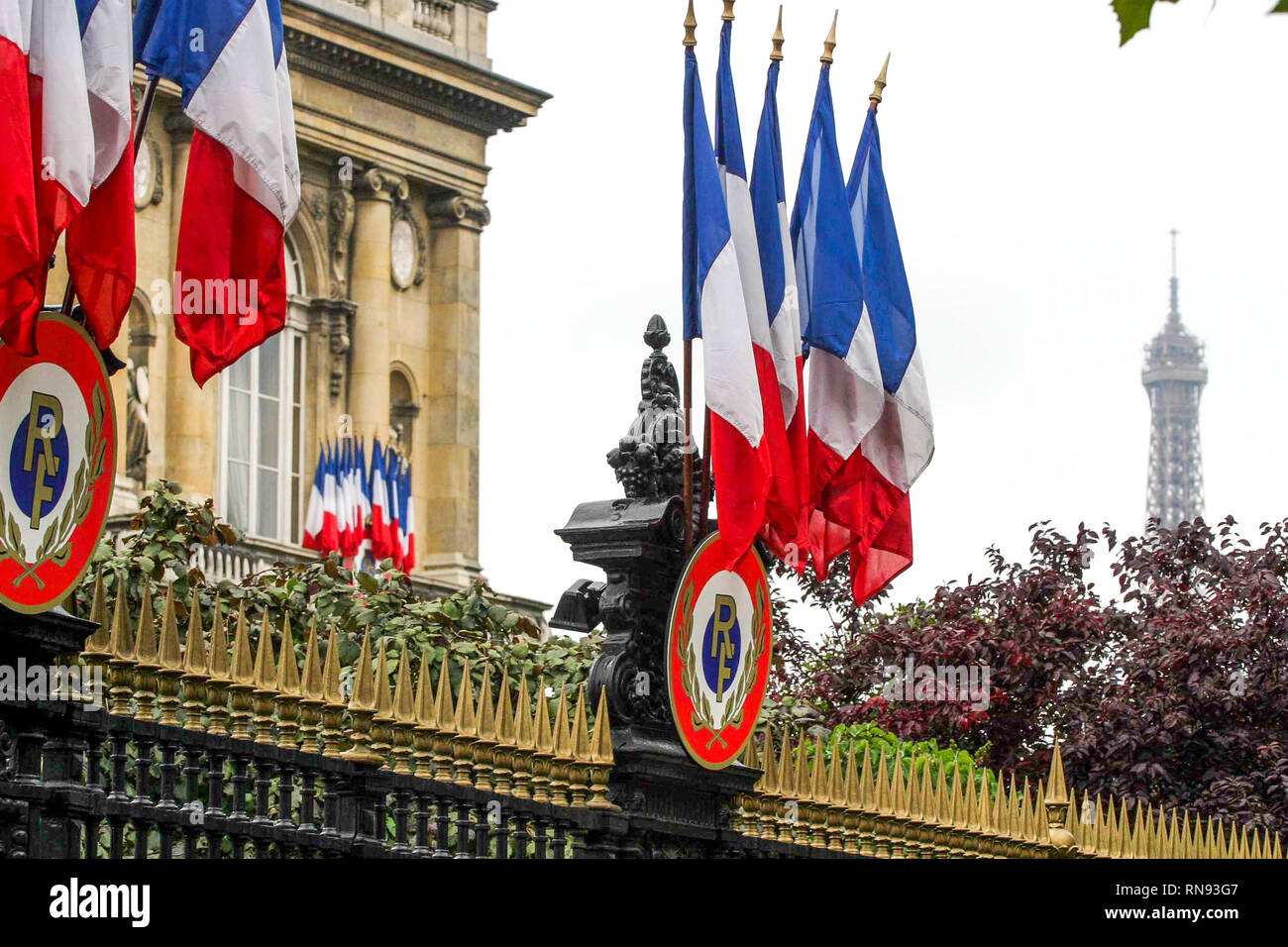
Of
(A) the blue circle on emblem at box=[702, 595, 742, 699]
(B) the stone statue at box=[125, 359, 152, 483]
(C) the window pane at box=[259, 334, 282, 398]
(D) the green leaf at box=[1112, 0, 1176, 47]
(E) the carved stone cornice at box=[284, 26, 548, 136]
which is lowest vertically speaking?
(A) the blue circle on emblem at box=[702, 595, 742, 699]

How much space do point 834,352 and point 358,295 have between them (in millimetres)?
25755

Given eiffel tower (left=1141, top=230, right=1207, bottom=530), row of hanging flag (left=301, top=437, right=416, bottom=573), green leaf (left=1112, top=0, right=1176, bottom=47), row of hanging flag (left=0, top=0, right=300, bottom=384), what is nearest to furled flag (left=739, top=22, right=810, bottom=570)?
row of hanging flag (left=0, top=0, right=300, bottom=384)

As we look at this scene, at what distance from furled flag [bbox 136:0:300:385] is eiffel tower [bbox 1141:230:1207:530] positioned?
117581 mm

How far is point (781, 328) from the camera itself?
1299 cm

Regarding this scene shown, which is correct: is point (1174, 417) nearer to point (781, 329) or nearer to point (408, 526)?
point (408, 526)

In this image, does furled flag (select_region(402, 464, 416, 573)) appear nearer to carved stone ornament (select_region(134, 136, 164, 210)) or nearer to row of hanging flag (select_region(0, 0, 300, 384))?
carved stone ornament (select_region(134, 136, 164, 210))

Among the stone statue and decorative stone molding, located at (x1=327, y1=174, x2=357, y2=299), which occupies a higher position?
decorative stone molding, located at (x1=327, y1=174, x2=357, y2=299)

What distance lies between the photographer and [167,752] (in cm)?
962

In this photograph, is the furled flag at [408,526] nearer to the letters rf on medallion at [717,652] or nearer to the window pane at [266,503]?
the window pane at [266,503]

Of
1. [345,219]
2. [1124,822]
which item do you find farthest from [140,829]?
[345,219]

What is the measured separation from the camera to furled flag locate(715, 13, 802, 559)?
12.8 meters

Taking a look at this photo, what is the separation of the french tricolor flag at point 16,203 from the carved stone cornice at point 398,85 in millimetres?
27070
